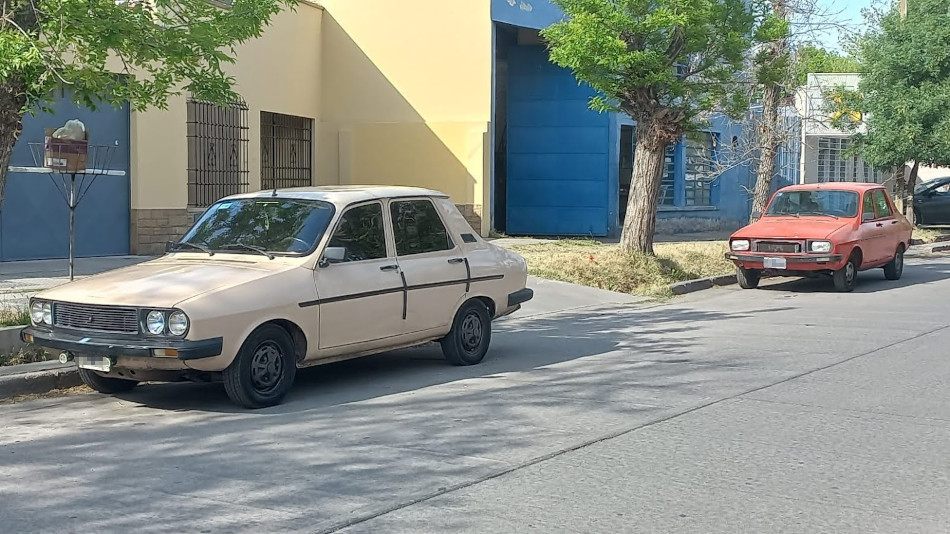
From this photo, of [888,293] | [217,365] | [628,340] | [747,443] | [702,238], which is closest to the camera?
[747,443]

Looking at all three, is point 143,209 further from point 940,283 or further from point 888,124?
point 888,124

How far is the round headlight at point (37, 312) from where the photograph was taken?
26.8ft

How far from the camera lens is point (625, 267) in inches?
682

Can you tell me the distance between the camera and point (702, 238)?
26984 millimetres

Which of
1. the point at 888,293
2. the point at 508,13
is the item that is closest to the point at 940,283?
the point at 888,293

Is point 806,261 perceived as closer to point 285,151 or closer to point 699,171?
point 285,151

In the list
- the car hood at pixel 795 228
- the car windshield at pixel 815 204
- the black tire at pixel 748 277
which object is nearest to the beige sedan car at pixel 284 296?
the car hood at pixel 795 228

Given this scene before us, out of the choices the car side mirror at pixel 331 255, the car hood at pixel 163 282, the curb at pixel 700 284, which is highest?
the car side mirror at pixel 331 255

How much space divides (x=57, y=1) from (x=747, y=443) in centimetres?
631

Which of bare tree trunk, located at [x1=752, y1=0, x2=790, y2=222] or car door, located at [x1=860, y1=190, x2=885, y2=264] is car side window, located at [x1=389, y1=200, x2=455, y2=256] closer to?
Result: car door, located at [x1=860, y1=190, x2=885, y2=264]

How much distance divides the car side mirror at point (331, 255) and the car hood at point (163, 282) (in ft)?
0.99

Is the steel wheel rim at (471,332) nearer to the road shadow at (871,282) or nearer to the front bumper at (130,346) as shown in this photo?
the front bumper at (130,346)

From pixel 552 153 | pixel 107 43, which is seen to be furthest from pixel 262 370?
pixel 552 153

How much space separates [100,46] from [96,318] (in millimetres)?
2561
